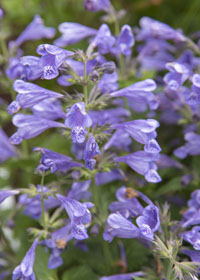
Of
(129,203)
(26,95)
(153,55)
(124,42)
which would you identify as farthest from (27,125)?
(153,55)

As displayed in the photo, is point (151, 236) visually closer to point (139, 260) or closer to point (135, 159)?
point (135, 159)

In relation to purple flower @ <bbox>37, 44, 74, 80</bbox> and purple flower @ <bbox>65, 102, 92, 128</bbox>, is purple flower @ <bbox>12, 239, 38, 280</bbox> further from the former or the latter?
purple flower @ <bbox>37, 44, 74, 80</bbox>

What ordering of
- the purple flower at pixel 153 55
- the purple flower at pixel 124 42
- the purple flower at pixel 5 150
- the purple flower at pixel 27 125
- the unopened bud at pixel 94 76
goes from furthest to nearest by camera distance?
the purple flower at pixel 153 55 < the purple flower at pixel 5 150 < the purple flower at pixel 124 42 < the purple flower at pixel 27 125 < the unopened bud at pixel 94 76

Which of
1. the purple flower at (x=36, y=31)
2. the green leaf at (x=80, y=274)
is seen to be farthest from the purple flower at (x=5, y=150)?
the green leaf at (x=80, y=274)

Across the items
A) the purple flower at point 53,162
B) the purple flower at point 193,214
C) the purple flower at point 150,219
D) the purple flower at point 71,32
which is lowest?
the purple flower at point 193,214

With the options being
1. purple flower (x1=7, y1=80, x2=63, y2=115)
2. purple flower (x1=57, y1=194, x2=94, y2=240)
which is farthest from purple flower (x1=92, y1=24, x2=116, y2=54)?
purple flower (x1=57, y1=194, x2=94, y2=240)

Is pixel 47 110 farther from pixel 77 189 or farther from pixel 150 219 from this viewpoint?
pixel 150 219

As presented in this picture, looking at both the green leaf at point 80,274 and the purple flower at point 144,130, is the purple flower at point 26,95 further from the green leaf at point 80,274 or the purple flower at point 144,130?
the green leaf at point 80,274

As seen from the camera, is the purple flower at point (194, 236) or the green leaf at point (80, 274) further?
the green leaf at point (80, 274)
